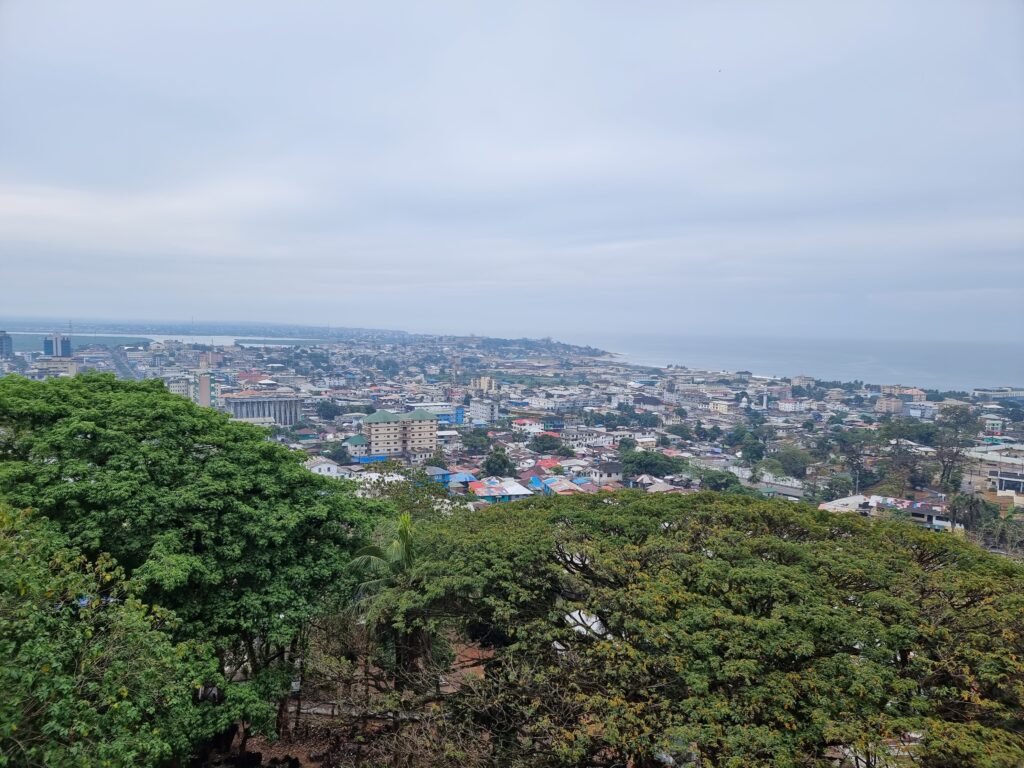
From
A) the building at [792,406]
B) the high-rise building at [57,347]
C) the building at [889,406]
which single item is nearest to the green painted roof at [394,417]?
the building at [792,406]

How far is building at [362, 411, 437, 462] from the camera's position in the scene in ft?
119

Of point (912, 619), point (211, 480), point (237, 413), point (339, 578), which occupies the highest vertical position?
point (211, 480)

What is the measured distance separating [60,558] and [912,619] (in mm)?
6485

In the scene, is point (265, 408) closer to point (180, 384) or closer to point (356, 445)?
point (180, 384)

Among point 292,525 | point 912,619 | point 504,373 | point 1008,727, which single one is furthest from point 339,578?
point 504,373

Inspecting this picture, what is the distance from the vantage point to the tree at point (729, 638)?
14.8 ft

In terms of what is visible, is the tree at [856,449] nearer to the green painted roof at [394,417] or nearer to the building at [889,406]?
the building at [889,406]

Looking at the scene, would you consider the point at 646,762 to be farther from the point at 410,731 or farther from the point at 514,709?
the point at 410,731

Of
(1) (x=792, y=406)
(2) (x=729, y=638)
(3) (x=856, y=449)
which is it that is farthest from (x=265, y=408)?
(2) (x=729, y=638)

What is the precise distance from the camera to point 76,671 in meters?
4.23

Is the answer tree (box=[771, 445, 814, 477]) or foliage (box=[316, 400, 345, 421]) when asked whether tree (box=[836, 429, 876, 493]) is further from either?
foliage (box=[316, 400, 345, 421])

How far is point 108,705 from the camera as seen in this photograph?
13.5 feet

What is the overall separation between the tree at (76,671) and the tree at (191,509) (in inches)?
20.4

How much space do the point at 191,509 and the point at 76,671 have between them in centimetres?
194
